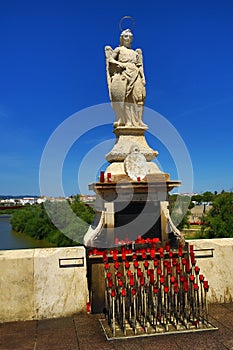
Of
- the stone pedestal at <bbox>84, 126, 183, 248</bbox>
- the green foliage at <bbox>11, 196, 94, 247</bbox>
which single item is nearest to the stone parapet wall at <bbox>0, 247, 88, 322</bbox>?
the stone pedestal at <bbox>84, 126, 183, 248</bbox>

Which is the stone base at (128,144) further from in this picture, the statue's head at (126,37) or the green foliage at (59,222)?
the green foliage at (59,222)

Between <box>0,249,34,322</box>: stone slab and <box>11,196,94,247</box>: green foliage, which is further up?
<box>11,196,94,247</box>: green foliage

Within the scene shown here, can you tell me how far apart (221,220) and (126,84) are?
19.8m

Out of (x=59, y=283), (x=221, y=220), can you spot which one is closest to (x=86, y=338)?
(x=59, y=283)

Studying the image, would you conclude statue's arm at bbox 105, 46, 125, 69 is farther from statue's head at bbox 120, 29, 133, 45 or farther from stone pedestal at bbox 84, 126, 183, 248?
stone pedestal at bbox 84, 126, 183, 248

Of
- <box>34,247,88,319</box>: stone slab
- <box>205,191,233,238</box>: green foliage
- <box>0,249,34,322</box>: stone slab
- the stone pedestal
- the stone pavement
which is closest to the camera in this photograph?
the stone pavement

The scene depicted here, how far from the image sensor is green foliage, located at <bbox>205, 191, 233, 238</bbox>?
2358 cm

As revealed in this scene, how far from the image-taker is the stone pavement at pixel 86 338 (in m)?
4.13

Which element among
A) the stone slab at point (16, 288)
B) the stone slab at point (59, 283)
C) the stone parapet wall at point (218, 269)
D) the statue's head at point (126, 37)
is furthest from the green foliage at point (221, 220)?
the stone slab at point (16, 288)

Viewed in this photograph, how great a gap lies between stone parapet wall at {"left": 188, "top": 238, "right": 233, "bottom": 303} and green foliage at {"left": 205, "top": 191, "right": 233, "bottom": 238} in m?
18.4

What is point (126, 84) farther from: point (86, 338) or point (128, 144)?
point (86, 338)

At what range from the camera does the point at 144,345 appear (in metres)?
4.14

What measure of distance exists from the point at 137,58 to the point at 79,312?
5.20 meters

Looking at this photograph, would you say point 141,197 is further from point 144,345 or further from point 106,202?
point 144,345
